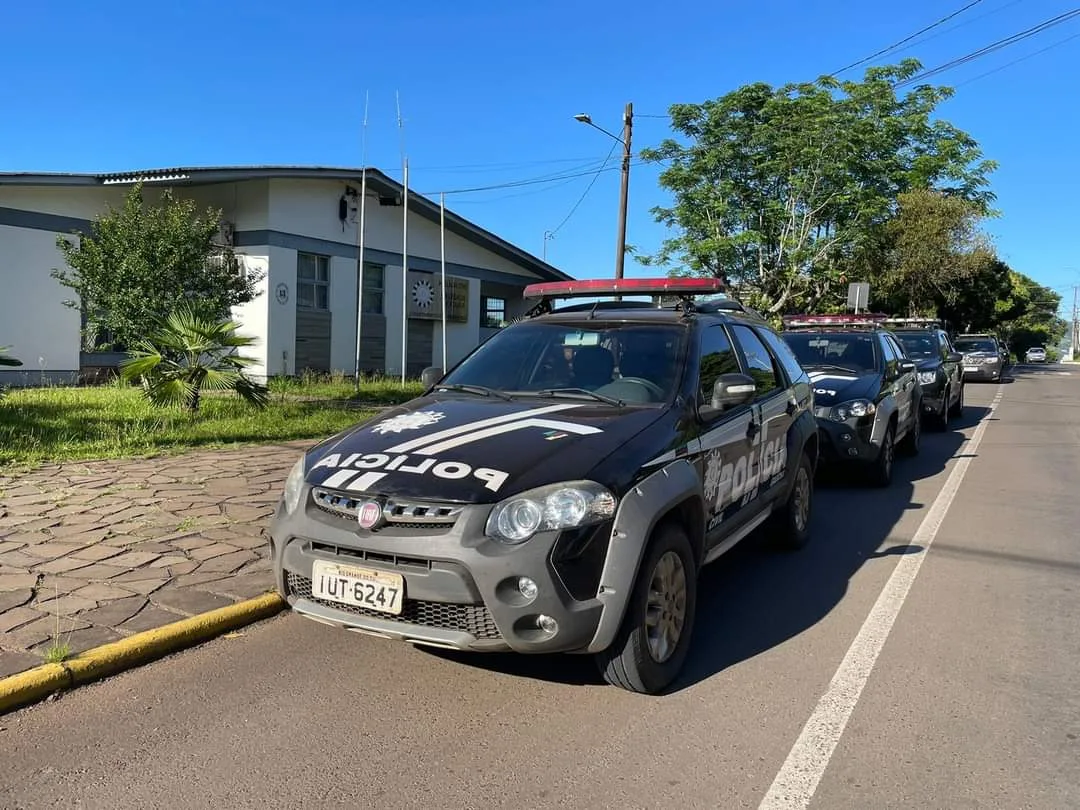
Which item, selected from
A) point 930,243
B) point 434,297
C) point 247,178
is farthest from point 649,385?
point 930,243

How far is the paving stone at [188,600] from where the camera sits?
4.32 metres

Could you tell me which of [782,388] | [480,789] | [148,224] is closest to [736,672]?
[480,789]

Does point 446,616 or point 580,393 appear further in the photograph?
point 580,393

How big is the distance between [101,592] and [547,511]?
2.82m

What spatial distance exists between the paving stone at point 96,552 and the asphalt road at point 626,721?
140 cm

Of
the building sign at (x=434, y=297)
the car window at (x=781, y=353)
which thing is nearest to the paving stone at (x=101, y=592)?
the car window at (x=781, y=353)

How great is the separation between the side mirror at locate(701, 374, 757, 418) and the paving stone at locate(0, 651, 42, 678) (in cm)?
333

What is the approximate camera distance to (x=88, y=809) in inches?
108

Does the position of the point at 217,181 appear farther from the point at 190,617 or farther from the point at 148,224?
the point at 190,617

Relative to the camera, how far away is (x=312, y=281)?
18812 mm

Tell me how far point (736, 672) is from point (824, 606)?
1.21 meters

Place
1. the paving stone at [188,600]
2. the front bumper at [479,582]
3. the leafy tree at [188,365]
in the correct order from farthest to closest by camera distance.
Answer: the leafy tree at [188,365]
the paving stone at [188,600]
the front bumper at [479,582]

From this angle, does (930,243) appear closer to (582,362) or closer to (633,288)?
(633,288)

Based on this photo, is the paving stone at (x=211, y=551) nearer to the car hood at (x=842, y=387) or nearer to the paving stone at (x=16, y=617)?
the paving stone at (x=16, y=617)
